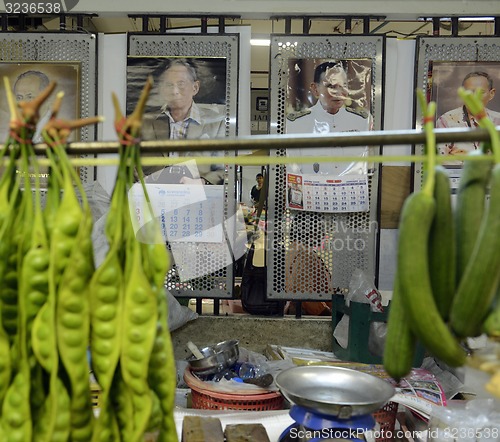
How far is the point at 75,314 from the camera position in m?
1.09

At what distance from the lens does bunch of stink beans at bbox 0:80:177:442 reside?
108 cm

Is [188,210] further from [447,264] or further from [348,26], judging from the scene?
[447,264]

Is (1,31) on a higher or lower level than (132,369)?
higher

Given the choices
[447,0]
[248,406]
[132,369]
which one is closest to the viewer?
[132,369]

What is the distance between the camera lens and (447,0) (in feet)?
12.1

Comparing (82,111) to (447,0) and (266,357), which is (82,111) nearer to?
(266,357)

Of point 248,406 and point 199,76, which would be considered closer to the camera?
point 248,406

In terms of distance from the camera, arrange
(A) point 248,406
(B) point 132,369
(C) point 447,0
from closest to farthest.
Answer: (B) point 132,369 < (A) point 248,406 < (C) point 447,0

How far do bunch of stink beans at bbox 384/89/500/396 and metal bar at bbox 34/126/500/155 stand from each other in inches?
1.8

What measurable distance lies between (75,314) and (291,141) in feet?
1.85

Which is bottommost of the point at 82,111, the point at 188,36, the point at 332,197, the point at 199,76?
the point at 332,197

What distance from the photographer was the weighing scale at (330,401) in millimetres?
1778

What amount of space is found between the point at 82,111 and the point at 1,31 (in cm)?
76

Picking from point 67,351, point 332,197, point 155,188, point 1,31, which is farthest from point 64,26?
point 67,351
